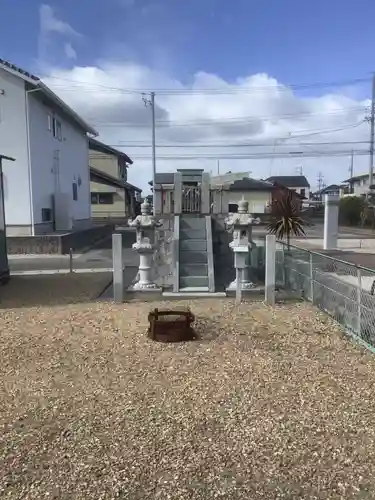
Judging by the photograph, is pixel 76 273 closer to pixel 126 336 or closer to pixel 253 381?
pixel 126 336

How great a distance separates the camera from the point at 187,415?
3.22 meters

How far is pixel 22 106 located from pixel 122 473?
1510cm

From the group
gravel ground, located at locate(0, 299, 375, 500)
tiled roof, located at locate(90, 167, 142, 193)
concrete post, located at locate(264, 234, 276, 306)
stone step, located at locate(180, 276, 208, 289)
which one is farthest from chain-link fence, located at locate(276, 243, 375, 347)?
tiled roof, located at locate(90, 167, 142, 193)

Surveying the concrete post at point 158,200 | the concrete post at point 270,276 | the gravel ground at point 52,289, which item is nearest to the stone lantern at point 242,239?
the concrete post at point 270,276

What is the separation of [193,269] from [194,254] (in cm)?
53

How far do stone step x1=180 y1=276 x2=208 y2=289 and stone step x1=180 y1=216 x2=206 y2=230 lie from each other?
1.71 meters

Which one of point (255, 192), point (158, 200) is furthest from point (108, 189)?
point (158, 200)

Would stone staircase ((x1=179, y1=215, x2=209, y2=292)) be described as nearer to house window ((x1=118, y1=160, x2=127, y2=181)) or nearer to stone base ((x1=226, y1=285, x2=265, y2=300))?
stone base ((x1=226, y1=285, x2=265, y2=300))

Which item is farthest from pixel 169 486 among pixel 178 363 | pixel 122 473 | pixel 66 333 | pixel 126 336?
pixel 66 333

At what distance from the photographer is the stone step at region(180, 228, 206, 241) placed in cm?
951

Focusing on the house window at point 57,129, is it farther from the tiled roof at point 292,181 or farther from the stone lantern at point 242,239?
the tiled roof at point 292,181

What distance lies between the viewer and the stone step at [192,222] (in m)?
9.82

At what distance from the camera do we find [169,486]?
2.39m

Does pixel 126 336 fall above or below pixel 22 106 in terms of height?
below
